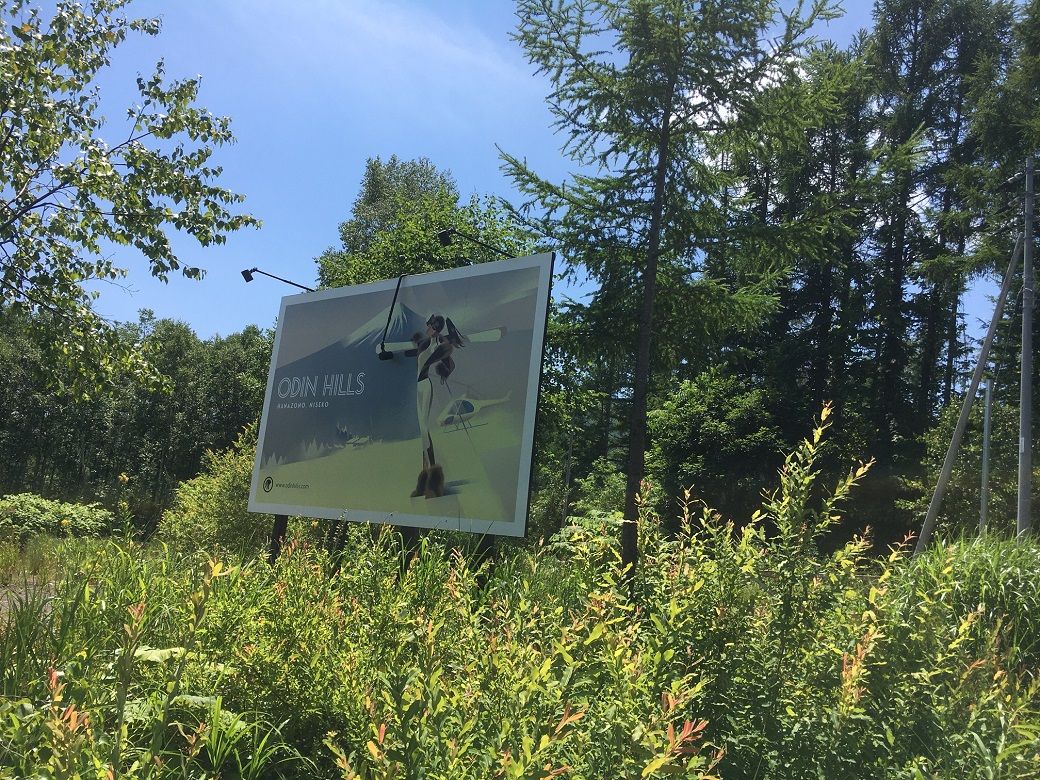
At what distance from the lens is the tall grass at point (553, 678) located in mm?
2051

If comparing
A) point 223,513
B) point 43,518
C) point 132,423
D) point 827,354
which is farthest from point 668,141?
point 132,423

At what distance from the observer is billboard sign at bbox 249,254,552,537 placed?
22.9 feet

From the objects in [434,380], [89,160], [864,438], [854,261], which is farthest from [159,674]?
[854,261]

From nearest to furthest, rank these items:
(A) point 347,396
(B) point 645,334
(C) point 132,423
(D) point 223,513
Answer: (B) point 645,334 < (A) point 347,396 < (D) point 223,513 < (C) point 132,423

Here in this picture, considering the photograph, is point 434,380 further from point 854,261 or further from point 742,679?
point 854,261

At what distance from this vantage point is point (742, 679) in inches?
110

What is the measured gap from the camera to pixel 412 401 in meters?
7.90

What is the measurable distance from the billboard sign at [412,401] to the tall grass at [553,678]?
9.56 ft

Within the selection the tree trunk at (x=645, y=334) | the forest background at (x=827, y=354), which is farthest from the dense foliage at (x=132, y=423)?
the tree trunk at (x=645, y=334)

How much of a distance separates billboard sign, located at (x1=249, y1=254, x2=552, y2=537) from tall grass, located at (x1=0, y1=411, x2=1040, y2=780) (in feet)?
9.56

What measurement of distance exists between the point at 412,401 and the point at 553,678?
562 cm

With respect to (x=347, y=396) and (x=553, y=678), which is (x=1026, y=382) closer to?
(x=347, y=396)

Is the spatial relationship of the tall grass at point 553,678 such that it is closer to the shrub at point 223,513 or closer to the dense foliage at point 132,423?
the shrub at point 223,513

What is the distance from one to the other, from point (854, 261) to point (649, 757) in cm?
3008
